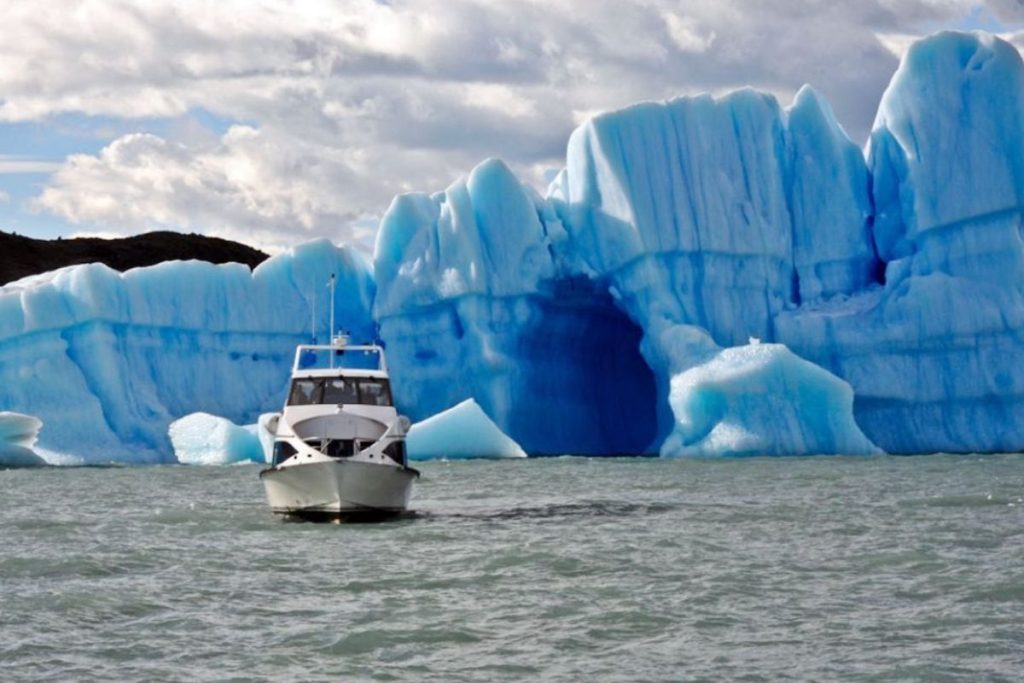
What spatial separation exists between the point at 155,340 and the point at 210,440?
11.1ft

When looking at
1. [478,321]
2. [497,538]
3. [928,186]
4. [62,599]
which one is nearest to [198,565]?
[62,599]

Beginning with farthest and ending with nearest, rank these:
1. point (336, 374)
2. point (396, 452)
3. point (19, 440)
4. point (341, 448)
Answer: point (19, 440), point (336, 374), point (396, 452), point (341, 448)

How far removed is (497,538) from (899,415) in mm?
16278

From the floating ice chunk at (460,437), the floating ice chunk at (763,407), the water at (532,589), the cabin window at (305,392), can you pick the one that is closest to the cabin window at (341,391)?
the cabin window at (305,392)

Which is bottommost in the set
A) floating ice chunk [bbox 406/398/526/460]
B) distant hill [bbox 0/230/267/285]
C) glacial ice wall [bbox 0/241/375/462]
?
floating ice chunk [bbox 406/398/526/460]

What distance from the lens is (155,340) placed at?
3120 centimetres

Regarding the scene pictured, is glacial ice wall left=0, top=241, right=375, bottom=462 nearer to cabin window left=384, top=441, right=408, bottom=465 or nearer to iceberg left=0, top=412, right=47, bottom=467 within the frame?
iceberg left=0, top=412, right=47, bottom=467

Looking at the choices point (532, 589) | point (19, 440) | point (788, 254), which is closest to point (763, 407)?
point (788, 254)

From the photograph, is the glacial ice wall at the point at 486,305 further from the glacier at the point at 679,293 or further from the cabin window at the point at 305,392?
the cabin window at the point at 305,392

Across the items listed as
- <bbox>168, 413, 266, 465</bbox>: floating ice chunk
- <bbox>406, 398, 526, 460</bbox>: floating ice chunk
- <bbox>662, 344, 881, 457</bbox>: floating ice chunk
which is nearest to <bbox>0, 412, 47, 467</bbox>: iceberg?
<bbox>168, 413, 266, 465</bbox>: floating ice chunk

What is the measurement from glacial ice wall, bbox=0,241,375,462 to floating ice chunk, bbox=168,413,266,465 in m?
1.48

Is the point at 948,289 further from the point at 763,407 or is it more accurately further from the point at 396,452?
the point at 396,452

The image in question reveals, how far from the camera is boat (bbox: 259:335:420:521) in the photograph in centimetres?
1625

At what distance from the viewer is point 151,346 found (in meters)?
31.2
